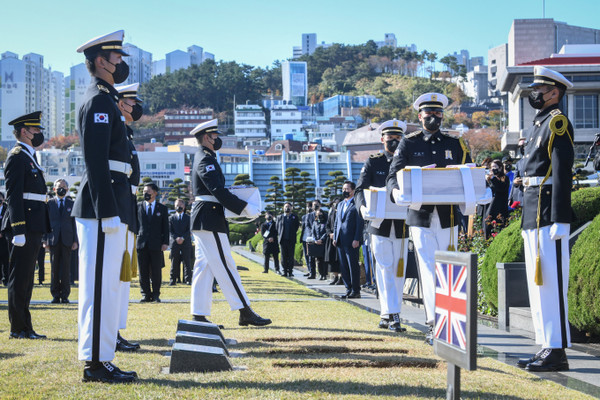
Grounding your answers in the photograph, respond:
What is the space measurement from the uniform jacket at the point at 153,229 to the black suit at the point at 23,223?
5.56 metres

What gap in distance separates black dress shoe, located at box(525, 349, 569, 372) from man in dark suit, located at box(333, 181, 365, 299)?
8029 mm

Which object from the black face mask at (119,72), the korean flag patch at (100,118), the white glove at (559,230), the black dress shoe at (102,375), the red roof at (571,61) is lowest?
the black dress shoe at (102,375)

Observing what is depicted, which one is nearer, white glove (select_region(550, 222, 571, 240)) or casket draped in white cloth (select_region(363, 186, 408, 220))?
white glove (select_region(550, 222, 571, 240))

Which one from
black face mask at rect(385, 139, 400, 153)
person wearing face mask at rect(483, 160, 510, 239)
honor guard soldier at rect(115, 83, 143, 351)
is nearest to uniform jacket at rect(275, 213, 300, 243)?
person wearing face mask at rect(483, 160, 510, 239)

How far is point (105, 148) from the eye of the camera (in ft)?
19.2

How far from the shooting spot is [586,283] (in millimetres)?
7633

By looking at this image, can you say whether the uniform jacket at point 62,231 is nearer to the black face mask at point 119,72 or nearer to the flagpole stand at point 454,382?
the black face mask at point 119,72

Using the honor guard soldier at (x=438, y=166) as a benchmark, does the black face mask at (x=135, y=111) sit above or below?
above

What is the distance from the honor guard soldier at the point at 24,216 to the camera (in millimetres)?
8344

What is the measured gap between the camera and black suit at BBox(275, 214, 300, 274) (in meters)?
23.9

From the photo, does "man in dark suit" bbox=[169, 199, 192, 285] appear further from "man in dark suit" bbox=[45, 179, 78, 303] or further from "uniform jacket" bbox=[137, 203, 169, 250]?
"uniform jacket" bbox=[137, 203, 169, 250]

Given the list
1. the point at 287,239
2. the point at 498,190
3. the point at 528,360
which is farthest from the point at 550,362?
the point at 287,239

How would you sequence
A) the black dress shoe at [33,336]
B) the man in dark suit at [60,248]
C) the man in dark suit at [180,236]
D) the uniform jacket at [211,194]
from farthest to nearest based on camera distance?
the man in dark suit at [180,236]
the man in dark suit at [60,248]
the uniform jacket at [211,194]
the black dress shoe at [33,336]

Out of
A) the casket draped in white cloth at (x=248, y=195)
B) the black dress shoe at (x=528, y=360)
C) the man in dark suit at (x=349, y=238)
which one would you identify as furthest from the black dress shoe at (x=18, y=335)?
the man in dark suit at (x=349, y=238)
